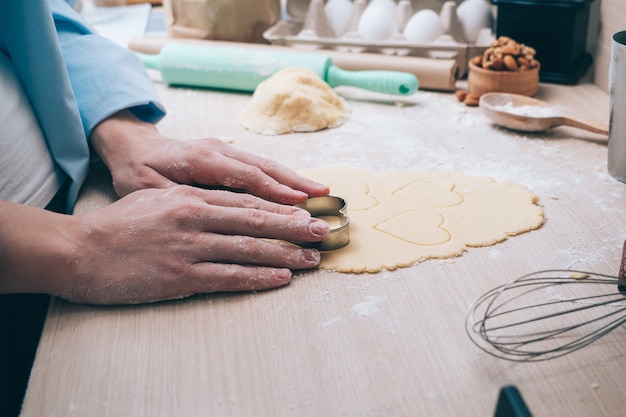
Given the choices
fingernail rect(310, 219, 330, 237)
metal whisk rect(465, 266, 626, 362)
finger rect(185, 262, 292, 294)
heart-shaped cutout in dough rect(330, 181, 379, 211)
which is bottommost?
metal whisk rect(465, 266, 626, 362)

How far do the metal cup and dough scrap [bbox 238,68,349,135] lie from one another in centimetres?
49

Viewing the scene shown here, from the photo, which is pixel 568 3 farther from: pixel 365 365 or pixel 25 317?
pixel 25 317

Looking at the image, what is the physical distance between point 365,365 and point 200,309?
0.21 meters

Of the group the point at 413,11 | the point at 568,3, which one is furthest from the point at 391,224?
the point at 413,11

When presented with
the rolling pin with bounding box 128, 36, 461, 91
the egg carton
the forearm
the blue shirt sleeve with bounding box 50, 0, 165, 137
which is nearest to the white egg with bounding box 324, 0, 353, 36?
the egg carton

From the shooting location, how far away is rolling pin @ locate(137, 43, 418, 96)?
4.25ft

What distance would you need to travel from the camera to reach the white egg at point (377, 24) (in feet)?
4.85

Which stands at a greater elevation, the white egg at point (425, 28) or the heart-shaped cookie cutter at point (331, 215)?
the white egg at point (425, 28)

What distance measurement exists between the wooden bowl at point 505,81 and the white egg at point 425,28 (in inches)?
8.5

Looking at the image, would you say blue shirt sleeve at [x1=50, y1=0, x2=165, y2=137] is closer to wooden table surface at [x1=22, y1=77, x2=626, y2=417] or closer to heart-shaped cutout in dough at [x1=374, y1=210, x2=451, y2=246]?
wooden table surface at [x1=22, y1=77, x2=626, y2=417]

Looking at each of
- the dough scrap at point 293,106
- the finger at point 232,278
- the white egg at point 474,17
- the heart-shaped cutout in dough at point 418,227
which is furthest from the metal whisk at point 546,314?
the white egg at point 474,17

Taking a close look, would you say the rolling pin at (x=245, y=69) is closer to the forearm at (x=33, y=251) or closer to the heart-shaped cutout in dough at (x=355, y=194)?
the heart-shaped cutout in dough at (x=355, y=194)

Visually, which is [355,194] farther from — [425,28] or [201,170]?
[425,28]

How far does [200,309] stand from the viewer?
0.70 metres
